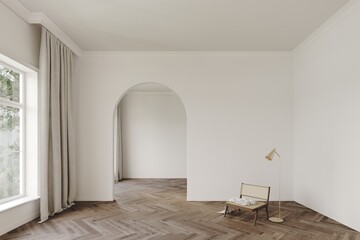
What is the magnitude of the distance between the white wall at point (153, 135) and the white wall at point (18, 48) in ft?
15.1

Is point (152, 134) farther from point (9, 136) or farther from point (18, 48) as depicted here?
point (18, 48)

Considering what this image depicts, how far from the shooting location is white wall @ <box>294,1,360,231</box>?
3.77 m

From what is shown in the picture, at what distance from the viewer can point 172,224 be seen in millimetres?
4059

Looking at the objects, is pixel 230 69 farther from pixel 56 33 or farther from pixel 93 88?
pixel 56 33

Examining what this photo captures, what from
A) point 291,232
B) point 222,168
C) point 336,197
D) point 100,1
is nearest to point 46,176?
point 100,1

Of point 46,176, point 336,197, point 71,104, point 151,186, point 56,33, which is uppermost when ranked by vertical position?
point 56,33

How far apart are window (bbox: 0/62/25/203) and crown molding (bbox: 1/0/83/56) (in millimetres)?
786

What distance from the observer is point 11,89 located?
162 inches

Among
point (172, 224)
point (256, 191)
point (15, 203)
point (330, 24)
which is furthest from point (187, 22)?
point (15, 203)

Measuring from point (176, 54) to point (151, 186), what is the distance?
12.2 ft

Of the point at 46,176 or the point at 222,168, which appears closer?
the point at 46,176

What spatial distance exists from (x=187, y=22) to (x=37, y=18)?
7.56 feet

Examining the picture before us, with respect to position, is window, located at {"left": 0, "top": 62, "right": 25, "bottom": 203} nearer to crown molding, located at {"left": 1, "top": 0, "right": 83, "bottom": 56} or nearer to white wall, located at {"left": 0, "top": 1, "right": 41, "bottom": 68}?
white wall, located at {"left": 0, "top": 1, "right": 41, "bottom": 68}

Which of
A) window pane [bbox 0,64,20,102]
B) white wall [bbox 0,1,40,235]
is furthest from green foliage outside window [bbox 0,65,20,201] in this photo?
white wall [bbox 0,1,40,235]
